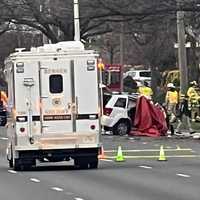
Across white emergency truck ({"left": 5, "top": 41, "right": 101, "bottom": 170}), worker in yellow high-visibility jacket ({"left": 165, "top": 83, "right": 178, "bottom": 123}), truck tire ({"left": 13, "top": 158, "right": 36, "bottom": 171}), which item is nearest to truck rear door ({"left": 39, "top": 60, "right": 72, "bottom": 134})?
white emergency truck ({"left": 5, "top": 41, "right": 101, "bottom": 170})

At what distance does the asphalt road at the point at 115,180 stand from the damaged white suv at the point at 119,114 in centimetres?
777

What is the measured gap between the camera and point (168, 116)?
35719mm

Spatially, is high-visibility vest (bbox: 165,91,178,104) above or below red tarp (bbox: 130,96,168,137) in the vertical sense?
above

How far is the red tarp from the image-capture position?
34688mm

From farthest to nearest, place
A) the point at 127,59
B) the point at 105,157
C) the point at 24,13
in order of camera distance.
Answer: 1. the point at 127,59
2. the point at 24,13
3. the point at 105,157

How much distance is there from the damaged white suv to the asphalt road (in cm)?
777

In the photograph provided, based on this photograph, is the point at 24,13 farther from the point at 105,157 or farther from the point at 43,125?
the point at 43,125

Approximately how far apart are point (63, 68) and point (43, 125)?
4.74ft

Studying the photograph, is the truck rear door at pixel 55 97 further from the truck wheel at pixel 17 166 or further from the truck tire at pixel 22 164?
the truck wheel at pixel 17 166

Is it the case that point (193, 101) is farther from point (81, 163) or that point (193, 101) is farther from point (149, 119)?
point (81, 163)

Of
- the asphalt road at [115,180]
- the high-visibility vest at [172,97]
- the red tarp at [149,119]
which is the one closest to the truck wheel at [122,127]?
the red tarp at [149,119]

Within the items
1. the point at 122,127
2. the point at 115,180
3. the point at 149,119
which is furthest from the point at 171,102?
the point at 115,180

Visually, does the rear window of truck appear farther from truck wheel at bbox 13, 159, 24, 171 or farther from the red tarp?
the red tarp

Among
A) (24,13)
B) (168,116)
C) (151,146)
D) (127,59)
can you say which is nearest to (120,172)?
(151,146)
